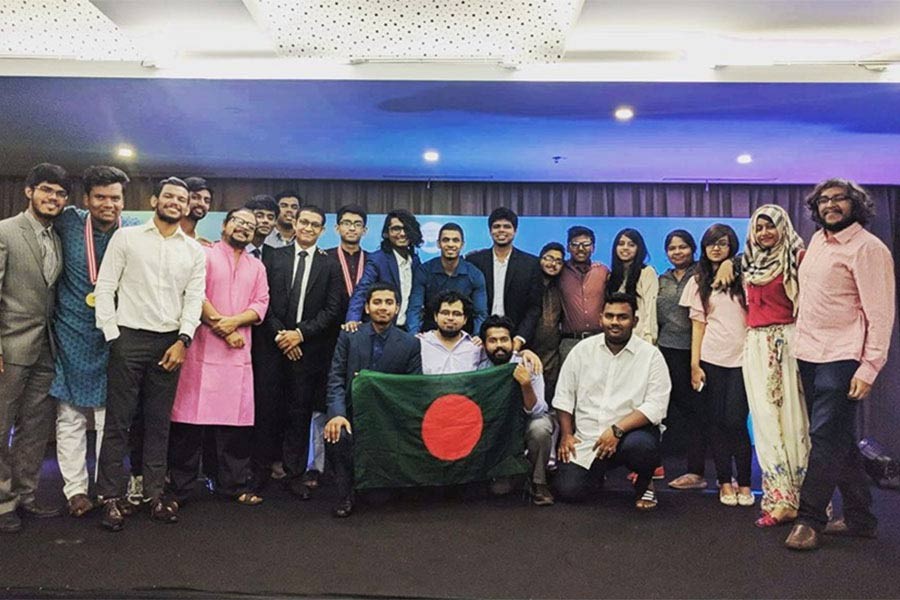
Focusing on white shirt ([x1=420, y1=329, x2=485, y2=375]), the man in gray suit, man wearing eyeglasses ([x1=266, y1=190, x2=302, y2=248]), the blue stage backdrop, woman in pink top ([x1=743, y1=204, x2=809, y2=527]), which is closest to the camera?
the man in gray suit

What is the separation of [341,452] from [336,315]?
0.79 meters

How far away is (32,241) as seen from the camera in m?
2.97

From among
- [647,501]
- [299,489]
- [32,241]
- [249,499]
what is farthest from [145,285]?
[647,501]

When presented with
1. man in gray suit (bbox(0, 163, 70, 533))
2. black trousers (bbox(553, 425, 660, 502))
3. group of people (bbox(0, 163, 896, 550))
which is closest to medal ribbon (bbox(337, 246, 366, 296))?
group of people (bbox(0, 163, 896, 550))

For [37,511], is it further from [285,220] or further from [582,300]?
[582,300]

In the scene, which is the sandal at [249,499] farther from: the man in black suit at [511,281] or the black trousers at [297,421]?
the man in black suit at [511,281]

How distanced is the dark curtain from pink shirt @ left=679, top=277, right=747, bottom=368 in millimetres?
2658

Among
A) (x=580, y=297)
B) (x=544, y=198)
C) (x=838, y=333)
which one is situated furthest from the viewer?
(x=544, y=198)

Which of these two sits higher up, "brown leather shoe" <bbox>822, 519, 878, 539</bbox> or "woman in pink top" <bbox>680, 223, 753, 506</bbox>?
"woman in pink top" <bbox>680, 223, 753, 506</bbox>

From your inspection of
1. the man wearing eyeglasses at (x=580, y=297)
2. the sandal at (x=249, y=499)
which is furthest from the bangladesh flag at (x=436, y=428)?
the man wearing eyeglasses at (x=580, y=297)

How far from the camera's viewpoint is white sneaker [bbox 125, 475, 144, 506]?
3.25 meters

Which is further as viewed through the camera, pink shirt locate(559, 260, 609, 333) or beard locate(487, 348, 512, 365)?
pink shirt locate(559, 260, 609, 333)

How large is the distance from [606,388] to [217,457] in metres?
2.00

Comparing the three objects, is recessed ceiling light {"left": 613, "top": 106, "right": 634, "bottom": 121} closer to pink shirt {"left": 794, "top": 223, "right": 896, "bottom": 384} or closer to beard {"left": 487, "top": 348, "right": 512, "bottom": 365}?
pink shirt {"left": 794, "top": 223, "right": 896, "bottom": 384}
